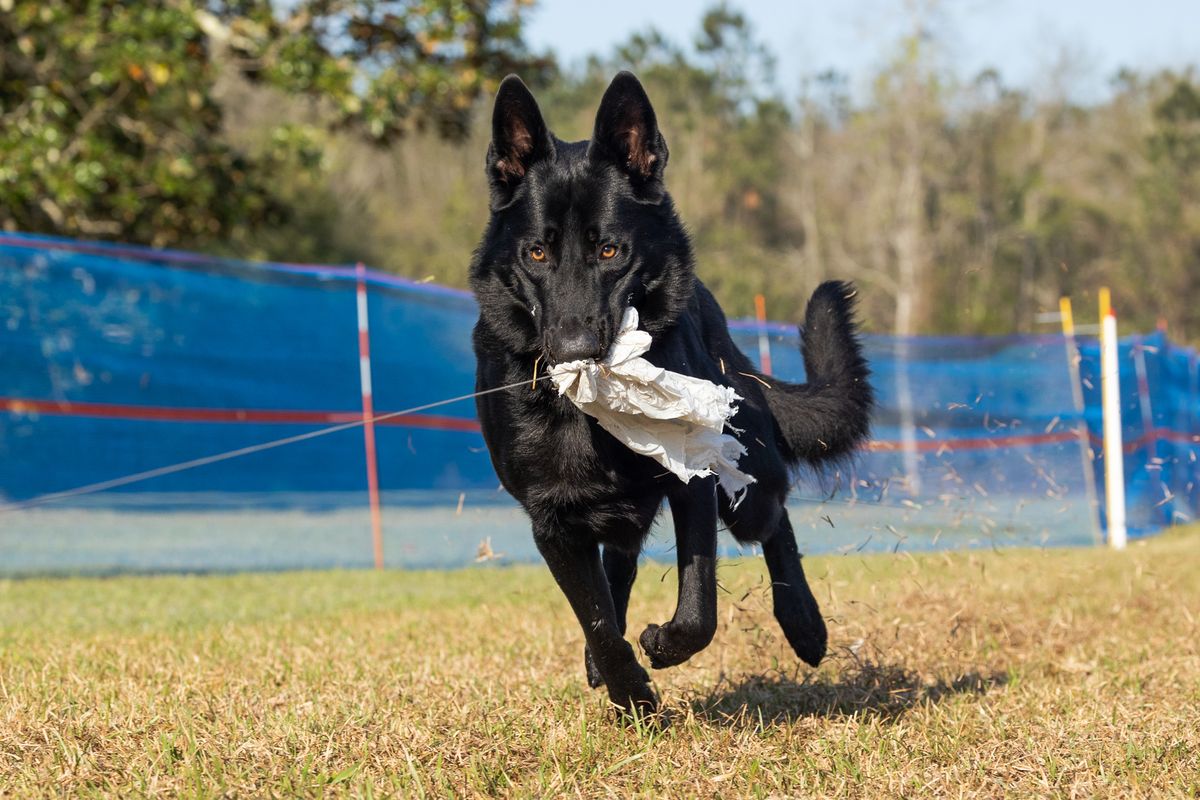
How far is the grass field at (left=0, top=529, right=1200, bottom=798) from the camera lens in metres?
3.07

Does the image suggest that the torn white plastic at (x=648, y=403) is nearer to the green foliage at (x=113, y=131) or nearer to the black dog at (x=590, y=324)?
the black dog at (x=590, y=324)

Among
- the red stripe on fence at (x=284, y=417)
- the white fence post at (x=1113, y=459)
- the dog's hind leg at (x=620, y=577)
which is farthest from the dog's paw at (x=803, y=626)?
the white fence post at (x=1113, y=459)

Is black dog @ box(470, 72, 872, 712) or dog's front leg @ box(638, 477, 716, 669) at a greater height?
black dog @ box(470, 72, 872, 712)

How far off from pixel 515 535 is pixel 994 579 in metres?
2.93

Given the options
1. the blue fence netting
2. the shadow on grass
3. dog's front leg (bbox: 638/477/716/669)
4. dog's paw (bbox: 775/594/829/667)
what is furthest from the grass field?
the blue fence netting

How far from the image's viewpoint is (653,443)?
3346mm

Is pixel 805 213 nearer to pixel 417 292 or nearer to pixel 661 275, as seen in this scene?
pixel 417 292

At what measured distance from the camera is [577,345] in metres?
3.18

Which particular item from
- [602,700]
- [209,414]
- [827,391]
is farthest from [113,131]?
[602,700]

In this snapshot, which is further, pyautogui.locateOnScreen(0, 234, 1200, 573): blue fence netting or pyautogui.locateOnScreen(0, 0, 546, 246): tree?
pyautogui.locateOnScreen(0, 0, 546, 246): tree

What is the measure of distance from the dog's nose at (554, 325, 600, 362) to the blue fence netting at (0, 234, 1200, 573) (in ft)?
14.5

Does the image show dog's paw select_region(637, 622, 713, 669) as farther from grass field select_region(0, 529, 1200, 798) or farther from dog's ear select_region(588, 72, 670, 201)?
dog's ear select_region(588, 72, 670, 201)

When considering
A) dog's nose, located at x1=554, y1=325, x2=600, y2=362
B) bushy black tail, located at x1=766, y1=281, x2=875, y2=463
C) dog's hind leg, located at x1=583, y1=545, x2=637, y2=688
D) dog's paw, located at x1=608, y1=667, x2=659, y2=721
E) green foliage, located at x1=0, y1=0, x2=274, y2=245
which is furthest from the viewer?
green foliage, located at x1=0, y1=0, x2=274, y2=245

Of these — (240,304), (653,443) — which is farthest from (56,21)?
(653,443)
